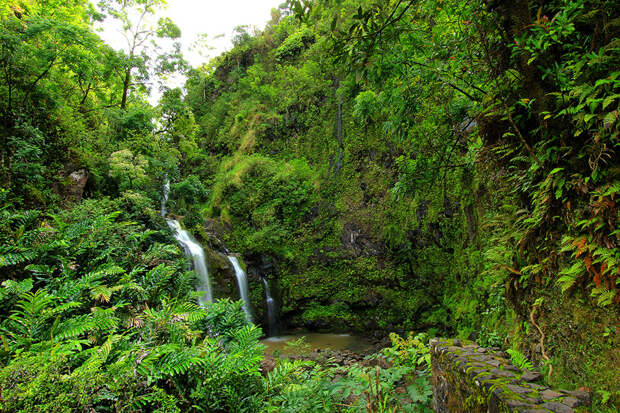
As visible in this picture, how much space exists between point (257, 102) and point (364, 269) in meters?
12.9

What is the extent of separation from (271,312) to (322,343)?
2851 millimetres

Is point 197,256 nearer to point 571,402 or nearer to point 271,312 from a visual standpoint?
point 271,312

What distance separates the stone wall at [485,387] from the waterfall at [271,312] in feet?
29.4

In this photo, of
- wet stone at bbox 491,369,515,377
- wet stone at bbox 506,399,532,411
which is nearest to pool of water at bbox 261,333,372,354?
wet stone at bbox 491,369,515,377

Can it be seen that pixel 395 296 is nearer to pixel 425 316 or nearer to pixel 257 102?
pixel 425 316

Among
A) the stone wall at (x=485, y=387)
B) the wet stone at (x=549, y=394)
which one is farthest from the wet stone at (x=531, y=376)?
the wet stone at (x=549, y=394)

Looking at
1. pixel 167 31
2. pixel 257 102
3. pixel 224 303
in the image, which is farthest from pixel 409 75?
pixel 257 102

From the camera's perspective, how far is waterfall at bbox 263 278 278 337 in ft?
34.9

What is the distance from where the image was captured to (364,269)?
33.4 feet

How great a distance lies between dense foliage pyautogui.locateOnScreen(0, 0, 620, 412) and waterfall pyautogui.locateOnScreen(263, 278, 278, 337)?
1.08ft

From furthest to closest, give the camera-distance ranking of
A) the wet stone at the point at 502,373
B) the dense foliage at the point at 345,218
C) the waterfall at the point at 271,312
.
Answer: the waterfall at the point at 271,312 < the dense foliage at the point at 345,218 < the wet stone at the point at 502,373

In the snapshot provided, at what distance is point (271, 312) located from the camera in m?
11.0

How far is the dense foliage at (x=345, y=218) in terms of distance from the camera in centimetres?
204

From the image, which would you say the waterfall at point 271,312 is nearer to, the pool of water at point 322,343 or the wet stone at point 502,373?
the pool of water at point 322,343
